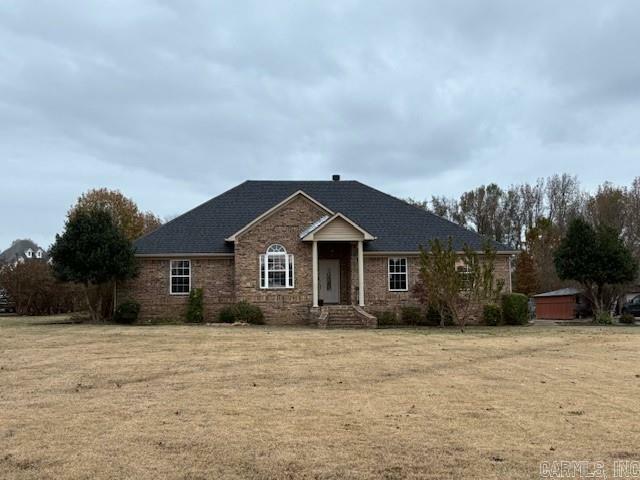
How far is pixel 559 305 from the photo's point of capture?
4169cm

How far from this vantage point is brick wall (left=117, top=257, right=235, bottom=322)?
29812 millimetres

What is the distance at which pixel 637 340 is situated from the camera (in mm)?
19781

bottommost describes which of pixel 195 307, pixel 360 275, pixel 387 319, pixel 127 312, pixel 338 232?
pixel 387 319

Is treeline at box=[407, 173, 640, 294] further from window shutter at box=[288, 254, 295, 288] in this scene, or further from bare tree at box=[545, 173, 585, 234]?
window shutter at box=[288, 254, 295, 288]

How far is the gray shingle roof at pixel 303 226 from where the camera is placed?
100 ft

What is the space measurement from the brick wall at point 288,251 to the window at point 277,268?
0.23 m

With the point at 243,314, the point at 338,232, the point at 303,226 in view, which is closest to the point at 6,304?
the point at 243,314

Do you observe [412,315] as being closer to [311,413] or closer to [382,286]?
[382,286]

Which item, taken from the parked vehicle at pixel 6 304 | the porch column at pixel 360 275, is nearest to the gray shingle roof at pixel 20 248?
the parked vehicle at pixel 6 304

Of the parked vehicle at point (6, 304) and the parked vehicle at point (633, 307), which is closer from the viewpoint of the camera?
the parked vehicle at point (633, 307)

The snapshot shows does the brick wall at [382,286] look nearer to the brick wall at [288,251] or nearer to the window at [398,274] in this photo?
the window at [398,274]

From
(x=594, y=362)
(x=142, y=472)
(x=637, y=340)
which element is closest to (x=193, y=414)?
(x=142, y=472)

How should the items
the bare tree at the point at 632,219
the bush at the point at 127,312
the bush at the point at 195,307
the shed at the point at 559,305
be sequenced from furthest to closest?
the bare tree at the point at 632,219 < the shed at the point at 559,305 < the bush at the point at 195,307 < the bush at the point at 127,312

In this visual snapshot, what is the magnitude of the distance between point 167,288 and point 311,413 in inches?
898
